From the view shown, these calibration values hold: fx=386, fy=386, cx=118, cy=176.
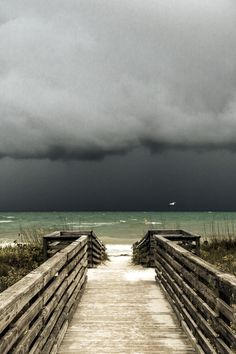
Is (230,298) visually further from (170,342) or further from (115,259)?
(115,259)

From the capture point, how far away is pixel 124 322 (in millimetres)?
6621

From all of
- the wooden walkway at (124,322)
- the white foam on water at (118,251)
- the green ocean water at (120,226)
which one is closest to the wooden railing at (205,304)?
the wooden walkway at (124,322)

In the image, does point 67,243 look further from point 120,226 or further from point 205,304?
point 120,226

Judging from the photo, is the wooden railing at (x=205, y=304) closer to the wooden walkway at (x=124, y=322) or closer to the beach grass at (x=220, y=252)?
the wooden walkway at (x=124, y=322)

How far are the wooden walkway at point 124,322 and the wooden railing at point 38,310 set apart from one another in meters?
0.31

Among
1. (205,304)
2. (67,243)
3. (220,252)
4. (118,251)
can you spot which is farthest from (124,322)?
(118,251)

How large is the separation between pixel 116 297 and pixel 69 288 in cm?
199

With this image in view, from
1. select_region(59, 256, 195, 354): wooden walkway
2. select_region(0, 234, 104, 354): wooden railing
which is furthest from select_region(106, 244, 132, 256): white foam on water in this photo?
select_region(0, 234, 104, 354): wooden railing

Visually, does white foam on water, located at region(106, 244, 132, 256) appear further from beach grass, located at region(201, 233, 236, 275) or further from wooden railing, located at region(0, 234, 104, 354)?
wooden railing, located at region(0, 234, 104, 354)

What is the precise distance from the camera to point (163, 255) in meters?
9.41

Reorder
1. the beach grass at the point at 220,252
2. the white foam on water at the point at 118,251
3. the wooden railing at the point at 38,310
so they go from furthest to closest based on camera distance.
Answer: the white foam on water at the point at 118,251, the beach grass at the point at 220,252, the wooden railing at the point at 38,310

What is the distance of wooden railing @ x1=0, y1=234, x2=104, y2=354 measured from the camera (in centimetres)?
331

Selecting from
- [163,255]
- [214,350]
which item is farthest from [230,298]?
[163,255]

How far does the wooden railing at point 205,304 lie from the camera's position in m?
3.94
